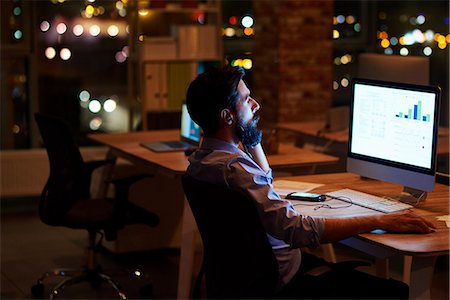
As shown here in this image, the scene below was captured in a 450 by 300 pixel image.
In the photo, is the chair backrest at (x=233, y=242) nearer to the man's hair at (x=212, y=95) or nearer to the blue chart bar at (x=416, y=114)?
the man's hair at (x=212, y=95)

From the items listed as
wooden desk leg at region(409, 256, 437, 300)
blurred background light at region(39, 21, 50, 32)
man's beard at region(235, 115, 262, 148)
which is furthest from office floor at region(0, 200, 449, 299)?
man's beard at region(235, 115, 262, 148)

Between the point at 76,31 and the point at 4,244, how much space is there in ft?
7.05

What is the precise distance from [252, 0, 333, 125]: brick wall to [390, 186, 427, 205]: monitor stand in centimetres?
326

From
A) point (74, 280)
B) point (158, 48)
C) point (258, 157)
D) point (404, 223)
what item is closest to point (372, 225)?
point (404, 223)

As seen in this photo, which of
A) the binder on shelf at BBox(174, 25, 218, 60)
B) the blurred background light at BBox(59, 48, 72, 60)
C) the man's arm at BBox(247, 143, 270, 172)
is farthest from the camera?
the blurred background light at BBox(59, 48, 72, 60)

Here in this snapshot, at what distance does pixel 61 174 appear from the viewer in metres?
4.52

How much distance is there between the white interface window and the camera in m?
3.36

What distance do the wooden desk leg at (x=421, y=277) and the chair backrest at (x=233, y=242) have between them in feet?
1.54

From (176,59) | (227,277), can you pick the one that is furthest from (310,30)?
(227,277)

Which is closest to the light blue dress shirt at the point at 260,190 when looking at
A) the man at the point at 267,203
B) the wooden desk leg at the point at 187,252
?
the man at the point at 267,203

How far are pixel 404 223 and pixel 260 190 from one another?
541mm

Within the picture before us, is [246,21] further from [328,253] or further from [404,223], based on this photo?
[404,223]

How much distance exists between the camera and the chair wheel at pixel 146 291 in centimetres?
465

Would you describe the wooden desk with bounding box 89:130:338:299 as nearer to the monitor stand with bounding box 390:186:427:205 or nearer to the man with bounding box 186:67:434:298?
the monitor stand with bounding box 390:186:427:205
